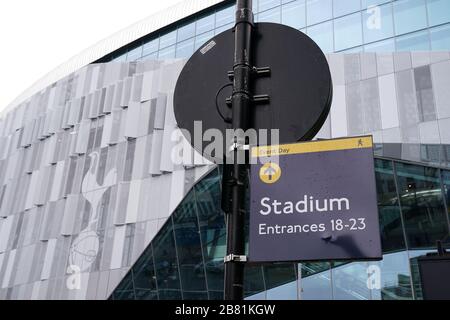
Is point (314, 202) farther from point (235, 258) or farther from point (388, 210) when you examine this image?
point (388, 210)

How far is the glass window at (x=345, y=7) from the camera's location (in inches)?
1005

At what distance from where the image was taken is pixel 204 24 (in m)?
31.5

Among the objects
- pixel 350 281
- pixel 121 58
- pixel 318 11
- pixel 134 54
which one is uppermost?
pixel 121 58

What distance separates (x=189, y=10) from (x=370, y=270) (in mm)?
19689

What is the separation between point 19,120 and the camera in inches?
1603

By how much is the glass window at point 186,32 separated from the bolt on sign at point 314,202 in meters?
29.6

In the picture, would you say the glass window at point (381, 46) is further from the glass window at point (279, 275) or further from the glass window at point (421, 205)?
the glass window at point (279, 275)

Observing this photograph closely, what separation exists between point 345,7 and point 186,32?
1045 cm

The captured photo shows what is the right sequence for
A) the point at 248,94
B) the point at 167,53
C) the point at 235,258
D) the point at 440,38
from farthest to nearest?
the point at 167,53 → the point at 440,38 → the point at 248,94 → the point at 235,258

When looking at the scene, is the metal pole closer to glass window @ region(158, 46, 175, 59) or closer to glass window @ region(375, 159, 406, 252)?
glass window @ region(375, 159, 406, 252)

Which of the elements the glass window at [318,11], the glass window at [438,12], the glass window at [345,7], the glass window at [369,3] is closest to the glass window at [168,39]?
the glass window at [318,11]

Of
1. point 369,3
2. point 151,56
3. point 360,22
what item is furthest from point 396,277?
point 151,56

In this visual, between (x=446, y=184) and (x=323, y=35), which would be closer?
(x=446, y=184)

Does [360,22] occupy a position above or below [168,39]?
below
